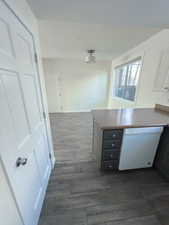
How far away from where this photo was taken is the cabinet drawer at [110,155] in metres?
1.63

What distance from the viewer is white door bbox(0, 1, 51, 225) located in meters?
0.69

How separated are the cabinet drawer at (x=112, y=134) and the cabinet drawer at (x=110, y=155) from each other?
0.91ft

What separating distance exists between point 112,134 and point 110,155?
387 mm

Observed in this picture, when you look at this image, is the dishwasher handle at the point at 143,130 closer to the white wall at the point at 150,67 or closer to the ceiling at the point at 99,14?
the white wall at the point at 150,67

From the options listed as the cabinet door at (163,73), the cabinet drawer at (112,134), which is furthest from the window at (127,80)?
the cabinet drawer at (112,134)

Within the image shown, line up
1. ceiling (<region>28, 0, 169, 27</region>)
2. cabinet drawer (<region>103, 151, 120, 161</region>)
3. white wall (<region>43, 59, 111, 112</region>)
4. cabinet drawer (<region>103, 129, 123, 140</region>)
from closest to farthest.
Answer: ceiling (<region>28, 0, 169, 27</region>) < cabinet drawer (<region>103, 129, 123, 140</region>) < cabinet drawer (<region>103, 151, 120, 161</region>) < white wall (<region>43, 59, 111, 112</region>)

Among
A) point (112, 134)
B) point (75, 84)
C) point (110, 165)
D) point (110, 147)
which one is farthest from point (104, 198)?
point (75, 84)

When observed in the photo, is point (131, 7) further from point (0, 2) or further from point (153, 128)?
point (153, 128)

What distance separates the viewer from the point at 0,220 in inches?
24.4

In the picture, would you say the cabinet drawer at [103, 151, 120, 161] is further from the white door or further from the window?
the window

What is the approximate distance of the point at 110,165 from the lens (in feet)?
5.62

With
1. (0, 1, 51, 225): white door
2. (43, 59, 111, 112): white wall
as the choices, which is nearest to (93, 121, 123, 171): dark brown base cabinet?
(0, 1, 51, 225): white door

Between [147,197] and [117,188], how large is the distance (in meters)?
0.40

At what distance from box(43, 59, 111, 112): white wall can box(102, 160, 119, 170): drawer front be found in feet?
13.0
